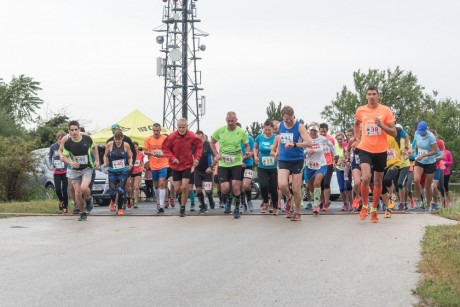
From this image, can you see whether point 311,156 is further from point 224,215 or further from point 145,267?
point 145,267

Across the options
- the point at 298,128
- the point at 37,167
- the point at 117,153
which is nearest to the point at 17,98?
the point at 37,167

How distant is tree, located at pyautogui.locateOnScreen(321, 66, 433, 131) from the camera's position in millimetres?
86938

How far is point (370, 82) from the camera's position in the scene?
8781cm

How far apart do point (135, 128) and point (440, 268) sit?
23977 millimetres

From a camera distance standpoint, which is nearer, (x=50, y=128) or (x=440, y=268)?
(x=440, y=268)

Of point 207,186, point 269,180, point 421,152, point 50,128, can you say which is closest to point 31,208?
point 207,186

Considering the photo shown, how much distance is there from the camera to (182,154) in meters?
16.6

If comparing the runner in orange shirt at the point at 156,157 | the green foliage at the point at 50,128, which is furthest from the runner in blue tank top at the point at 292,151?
the green foliage at the point at 50,128

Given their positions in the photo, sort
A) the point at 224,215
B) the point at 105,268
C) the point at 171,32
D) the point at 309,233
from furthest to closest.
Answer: the point at 171,32 → the point at 224,215 → the point at 309,233 → the point at 105,268

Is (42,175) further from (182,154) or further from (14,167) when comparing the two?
(182,154)

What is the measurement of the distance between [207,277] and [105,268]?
1194 mm

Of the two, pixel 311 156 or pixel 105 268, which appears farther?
pixel 311 156

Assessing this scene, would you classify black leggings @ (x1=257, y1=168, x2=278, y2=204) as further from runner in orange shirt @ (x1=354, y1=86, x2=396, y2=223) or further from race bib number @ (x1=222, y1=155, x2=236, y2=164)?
runner in orange shirt @ (x1=354, y1=86, x2=396, y2=223)

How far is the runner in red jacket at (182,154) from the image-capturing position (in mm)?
16531
